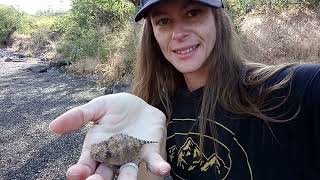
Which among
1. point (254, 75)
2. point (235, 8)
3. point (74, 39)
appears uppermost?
point (254, 75)

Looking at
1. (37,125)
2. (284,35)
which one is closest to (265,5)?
(284,35)

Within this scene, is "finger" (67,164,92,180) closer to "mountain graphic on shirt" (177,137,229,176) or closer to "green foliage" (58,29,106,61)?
"mountain graphic on shirt" (177,137,229,176)

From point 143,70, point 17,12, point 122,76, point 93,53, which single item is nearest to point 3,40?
point 17,12

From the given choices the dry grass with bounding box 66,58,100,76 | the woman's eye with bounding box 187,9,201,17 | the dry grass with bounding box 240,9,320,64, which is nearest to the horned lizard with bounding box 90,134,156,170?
the woman's eye with bounding box 187,9,201,17

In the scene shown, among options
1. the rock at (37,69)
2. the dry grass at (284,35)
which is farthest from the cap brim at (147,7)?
the rock at (37,69)

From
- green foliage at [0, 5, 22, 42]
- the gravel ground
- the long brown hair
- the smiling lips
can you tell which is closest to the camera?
the long brown hair

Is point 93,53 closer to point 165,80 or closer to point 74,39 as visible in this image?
point 74,39

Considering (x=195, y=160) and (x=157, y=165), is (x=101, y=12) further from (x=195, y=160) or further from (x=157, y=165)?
(x=157, y=165)

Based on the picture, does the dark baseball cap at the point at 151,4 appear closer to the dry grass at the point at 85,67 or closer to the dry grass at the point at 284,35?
the dry grass at the point at 284,35
